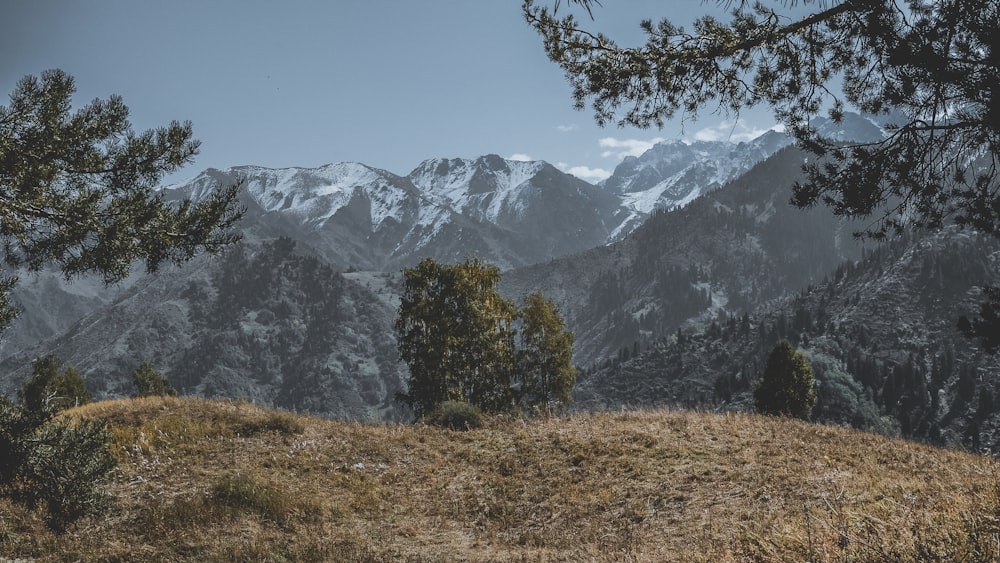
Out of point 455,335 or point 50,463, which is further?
point 455,335

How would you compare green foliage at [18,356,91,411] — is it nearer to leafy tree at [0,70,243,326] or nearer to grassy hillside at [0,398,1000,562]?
grassy hillside at [0,398,1000,562]

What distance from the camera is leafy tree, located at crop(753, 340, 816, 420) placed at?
53.3 meters

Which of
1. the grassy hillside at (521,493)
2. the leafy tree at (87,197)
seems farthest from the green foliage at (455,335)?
the leafy tree at (87,197)

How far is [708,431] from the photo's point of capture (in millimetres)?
17188

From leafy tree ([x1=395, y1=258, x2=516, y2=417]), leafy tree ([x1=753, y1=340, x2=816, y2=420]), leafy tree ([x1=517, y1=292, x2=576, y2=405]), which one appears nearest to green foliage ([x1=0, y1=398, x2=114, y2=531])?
leafy tree ([x1=395, y1=258, x2=516, y2=417])

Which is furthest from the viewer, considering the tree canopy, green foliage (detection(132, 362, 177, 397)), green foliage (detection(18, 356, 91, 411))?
green foliage (detection(132, 362, 177, 397))

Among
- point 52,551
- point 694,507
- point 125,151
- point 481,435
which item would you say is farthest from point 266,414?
point 694,507

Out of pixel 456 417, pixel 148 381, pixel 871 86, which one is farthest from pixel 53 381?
pixel 871 86

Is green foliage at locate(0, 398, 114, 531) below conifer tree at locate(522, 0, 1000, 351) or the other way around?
below

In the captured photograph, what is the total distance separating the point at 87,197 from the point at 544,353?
134 ft

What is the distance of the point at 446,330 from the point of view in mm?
37688

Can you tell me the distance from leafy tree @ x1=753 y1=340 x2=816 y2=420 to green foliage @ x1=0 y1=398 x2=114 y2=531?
53121mm

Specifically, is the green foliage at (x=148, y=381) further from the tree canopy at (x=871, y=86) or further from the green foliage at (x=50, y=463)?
the tree canopy at (x=871, y=86)

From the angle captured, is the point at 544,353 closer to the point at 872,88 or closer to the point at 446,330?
the point at 446,330
